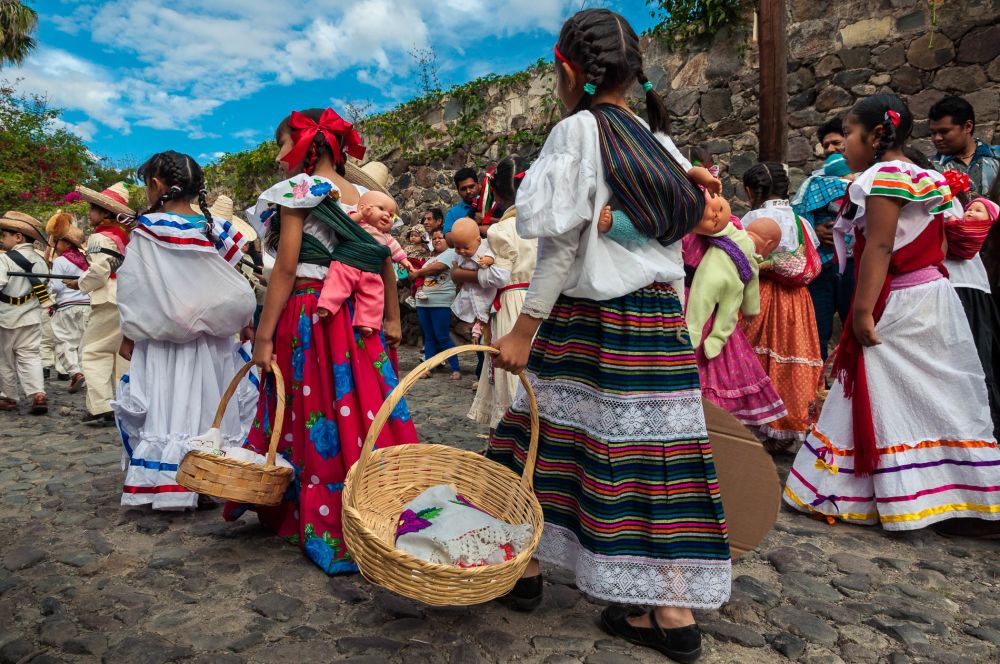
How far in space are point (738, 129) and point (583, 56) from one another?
6.00m

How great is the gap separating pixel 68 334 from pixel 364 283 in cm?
686

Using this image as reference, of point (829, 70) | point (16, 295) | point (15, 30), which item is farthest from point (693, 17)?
point (15, 30)

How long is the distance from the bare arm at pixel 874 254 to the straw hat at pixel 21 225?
297 inches

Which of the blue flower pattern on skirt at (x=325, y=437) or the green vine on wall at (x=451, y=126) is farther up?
the green vine on wall at (x=451, y=126)

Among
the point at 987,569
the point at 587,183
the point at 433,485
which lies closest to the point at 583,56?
the point at 587,183

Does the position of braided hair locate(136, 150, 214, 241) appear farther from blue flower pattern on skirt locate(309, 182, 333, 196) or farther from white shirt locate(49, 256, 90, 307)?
white shirt locate(49, 256, 90, 307)

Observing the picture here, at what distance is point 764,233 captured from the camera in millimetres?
4008

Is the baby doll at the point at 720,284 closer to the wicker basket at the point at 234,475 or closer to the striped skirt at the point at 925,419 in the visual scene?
the striped skirt at the point at 925,419

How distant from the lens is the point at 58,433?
5.45 m

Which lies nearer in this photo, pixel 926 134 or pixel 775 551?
pixel 775 551

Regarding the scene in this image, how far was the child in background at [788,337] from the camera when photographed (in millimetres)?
4402

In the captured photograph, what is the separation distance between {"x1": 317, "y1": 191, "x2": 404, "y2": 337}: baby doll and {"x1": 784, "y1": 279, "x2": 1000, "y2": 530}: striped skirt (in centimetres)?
242

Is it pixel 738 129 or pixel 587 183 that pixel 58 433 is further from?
pixel 738 129

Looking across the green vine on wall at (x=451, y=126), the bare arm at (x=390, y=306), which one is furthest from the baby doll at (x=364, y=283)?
the green vine on wall at (x=451, y=126)
